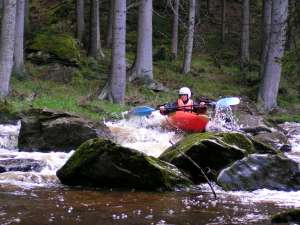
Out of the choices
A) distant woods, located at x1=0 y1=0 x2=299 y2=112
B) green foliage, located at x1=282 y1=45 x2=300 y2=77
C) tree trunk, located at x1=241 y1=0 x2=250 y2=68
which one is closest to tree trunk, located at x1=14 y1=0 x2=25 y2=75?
distant woods, located at x1=0 y1=0 x2=299 y2=112

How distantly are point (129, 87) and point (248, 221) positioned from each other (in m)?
14.8

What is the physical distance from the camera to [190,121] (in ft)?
45.6

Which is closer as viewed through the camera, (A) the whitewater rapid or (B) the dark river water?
(B) the dark river water

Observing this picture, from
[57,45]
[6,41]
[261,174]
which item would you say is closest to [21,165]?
[261,174]

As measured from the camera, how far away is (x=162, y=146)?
12.5 m

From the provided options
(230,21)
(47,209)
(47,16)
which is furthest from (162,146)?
(230,21)

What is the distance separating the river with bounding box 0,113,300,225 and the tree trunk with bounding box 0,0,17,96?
7.59 metres

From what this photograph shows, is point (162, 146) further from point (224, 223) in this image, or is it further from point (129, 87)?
point (129, 87)

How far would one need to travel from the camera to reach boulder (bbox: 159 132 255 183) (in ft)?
31.4

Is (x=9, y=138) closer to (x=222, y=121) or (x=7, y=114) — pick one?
(x=7, y=114)

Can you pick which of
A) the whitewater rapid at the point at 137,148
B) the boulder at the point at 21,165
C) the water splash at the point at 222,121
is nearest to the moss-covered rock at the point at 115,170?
the whitewater rapid at the point at 137,148

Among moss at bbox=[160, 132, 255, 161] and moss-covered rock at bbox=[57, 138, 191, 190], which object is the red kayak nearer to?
moss at bbox=[160, 132, 255, 161]

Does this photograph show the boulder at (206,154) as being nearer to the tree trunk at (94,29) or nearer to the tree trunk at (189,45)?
the tree trunk at (189,45)

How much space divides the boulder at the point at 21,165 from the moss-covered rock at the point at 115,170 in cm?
104
